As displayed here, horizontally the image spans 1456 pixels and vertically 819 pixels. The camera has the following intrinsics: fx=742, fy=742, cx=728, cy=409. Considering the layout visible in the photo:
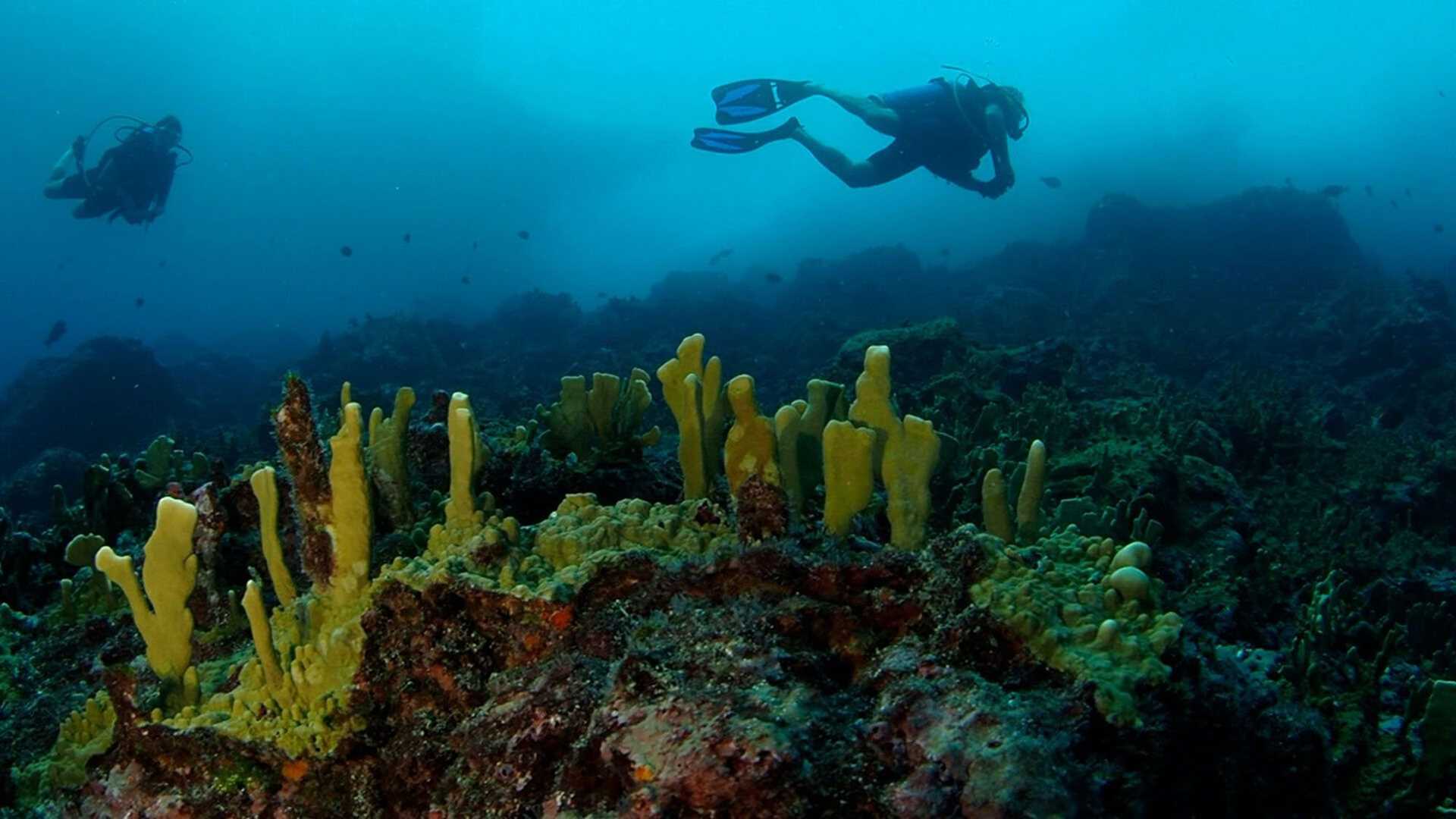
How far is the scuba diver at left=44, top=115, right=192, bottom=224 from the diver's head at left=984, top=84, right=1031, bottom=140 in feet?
53.8

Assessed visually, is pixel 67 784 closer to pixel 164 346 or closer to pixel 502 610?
pixel 502 610

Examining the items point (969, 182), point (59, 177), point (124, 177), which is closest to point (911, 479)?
point (969, 182)

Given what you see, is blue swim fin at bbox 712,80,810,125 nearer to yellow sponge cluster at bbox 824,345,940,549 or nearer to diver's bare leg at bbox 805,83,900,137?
diver's bare leg at bbox 805,83,900,137

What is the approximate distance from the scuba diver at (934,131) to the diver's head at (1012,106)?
1cm

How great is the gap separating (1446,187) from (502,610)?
76.9 metres

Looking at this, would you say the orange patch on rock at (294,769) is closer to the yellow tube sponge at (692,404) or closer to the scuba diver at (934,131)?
the yellow tube sponge at (692,404)

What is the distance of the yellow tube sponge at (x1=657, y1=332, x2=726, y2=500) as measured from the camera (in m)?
2.91

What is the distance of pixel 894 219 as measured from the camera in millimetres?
59062

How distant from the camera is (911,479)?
2504mm

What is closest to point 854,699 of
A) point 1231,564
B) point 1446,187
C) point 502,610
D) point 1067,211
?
point 502,610

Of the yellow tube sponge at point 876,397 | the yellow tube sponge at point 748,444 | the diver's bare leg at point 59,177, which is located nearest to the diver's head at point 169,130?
the diver's bare leg at point 59,177

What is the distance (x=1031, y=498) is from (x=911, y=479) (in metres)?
0.62

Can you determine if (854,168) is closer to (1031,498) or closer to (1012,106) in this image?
(1012,106)

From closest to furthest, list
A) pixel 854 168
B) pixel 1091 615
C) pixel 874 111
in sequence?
pixel 1091 615, pixel 874 111, pixel 854 168
